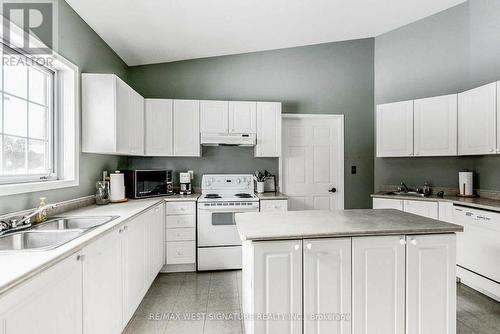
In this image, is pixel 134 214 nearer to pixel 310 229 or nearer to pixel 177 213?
pixel 177 213

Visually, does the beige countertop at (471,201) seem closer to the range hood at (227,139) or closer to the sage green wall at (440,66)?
the sage green wall at (440,66)

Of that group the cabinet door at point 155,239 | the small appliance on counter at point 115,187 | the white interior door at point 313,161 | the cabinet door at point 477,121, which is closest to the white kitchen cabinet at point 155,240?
the cabinet door at point 155,239

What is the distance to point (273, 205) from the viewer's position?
126 inches

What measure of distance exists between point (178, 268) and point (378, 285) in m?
2.38

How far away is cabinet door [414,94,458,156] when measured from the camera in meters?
3.13

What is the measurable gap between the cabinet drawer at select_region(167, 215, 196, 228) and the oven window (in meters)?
0.26

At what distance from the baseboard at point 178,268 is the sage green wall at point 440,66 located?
9.81ft

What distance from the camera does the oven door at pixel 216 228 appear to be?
306 cm

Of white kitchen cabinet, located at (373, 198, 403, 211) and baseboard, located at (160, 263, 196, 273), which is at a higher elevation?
white kitchen cabinet, located at (373, 198, 403, 211)

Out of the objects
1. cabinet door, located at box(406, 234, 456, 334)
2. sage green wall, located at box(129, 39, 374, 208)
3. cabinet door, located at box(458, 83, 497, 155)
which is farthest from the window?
cabinet door, located at box(458, 83, 497, 155)

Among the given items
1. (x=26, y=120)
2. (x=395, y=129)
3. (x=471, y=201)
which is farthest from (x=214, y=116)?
(x=471, y=201)

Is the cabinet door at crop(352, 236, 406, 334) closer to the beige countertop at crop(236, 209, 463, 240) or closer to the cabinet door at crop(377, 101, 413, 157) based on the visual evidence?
the beige countertop at crop(236, 209, 463, 240)

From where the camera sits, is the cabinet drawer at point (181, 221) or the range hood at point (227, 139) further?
the range hood at point (227, 139)

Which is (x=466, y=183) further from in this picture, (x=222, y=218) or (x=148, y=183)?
(x=148, y=183)
